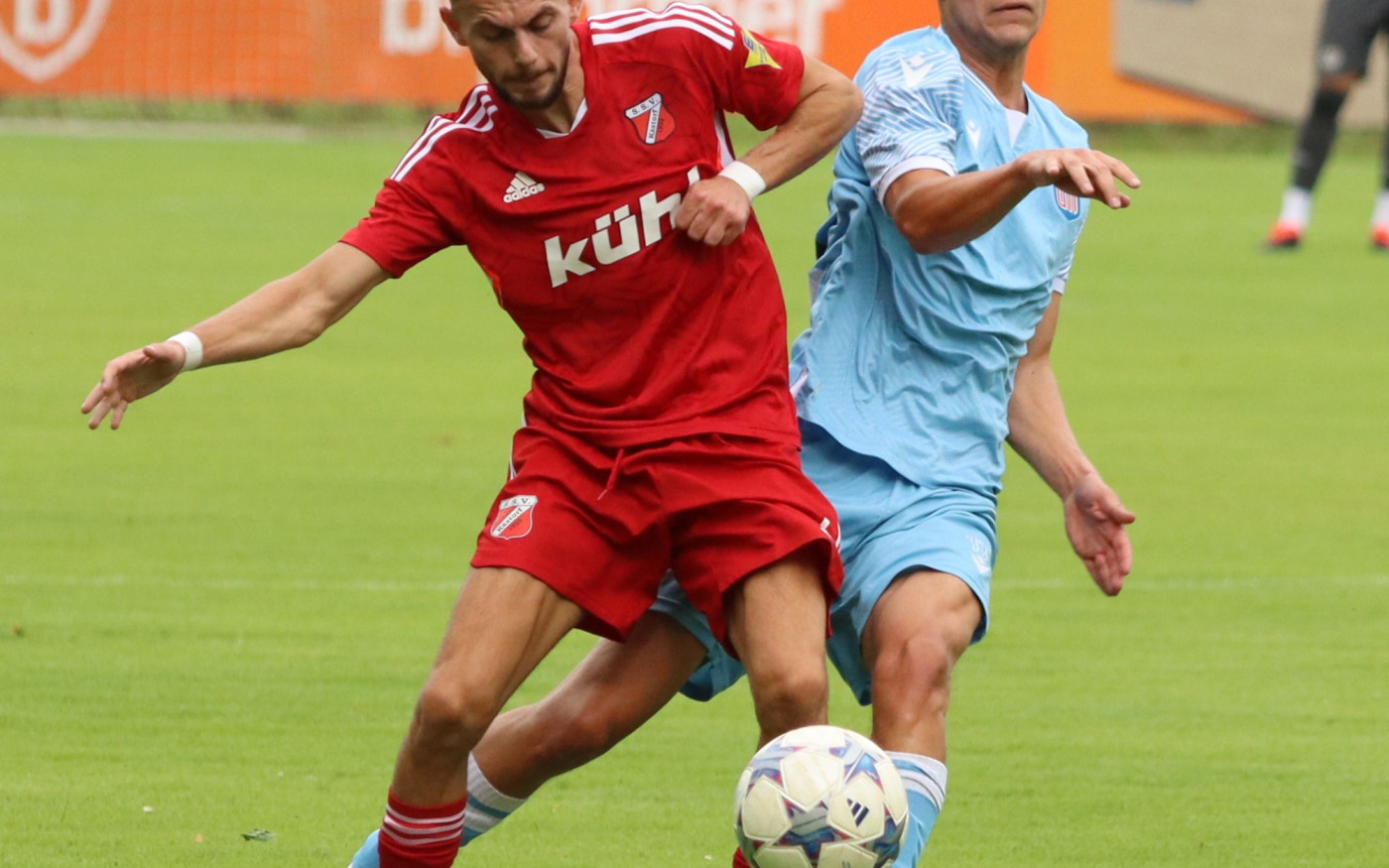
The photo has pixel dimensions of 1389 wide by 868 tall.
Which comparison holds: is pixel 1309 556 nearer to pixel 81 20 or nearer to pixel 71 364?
pixel 71 364

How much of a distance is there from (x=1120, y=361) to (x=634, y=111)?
8709mm

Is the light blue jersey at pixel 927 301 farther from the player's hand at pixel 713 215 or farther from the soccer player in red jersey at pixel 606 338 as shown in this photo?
the player's hand at pixel 713 215

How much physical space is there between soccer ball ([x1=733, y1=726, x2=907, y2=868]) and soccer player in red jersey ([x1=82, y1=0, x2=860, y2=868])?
15cm

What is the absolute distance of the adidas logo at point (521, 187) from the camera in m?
4.98

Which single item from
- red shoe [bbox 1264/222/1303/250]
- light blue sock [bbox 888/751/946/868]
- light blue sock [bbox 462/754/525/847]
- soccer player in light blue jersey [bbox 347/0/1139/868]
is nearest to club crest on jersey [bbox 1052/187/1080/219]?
soccer player in light blue jersey [bbox 347/0/1139/868]

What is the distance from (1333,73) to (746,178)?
43.1 ft

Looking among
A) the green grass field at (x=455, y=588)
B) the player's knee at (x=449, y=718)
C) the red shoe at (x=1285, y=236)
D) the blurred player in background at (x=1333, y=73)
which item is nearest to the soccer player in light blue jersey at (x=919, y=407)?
the player's knee at (x=449, y=718)

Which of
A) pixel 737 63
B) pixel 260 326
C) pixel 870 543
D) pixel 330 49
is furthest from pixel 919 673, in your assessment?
pixel 330 49

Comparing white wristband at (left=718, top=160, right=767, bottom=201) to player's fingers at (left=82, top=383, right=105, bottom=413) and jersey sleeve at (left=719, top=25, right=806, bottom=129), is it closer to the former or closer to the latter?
jersey sleeve at (left=719, top=25, right=806, bottom=129)

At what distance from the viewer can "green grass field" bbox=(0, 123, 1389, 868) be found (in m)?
5.93

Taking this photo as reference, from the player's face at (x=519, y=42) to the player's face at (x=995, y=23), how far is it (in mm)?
1047

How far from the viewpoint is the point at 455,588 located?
8.29 meters

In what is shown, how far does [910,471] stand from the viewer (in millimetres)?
5324

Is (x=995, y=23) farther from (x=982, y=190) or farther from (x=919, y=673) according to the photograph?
(x=919, y=673)
